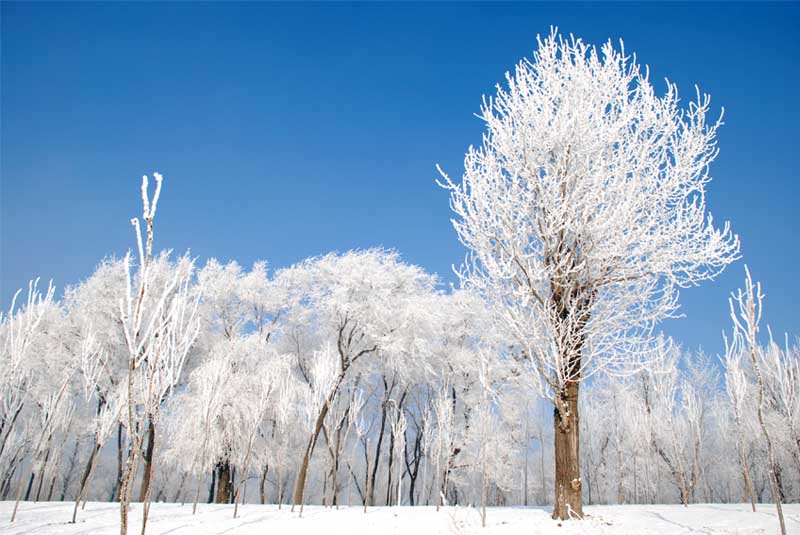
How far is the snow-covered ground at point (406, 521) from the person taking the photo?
9070 mm

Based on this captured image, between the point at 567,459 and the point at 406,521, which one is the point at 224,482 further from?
the point at 567,459

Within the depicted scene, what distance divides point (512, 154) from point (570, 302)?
344cm

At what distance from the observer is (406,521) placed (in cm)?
1128

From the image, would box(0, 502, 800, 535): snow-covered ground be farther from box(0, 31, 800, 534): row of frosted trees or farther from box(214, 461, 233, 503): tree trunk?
box(214, 461, 233, 503): tree trunk

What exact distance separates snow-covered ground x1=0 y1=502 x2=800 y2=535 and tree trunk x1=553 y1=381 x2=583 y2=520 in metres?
0.33

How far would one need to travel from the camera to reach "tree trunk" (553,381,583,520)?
31.7 ft

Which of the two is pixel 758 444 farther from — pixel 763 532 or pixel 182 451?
pixel 182 451

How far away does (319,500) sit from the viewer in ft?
137

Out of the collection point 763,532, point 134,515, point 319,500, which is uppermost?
point 763,532

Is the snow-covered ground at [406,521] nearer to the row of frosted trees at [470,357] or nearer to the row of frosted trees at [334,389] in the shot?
the row of frosted trees at [470,357]

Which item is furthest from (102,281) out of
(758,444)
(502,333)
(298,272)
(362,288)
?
(758,444)

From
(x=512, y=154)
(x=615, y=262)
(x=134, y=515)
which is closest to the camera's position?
(x=615, y=262)

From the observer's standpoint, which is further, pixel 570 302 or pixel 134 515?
pixel 134 515

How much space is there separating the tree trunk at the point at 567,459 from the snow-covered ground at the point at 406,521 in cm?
33
